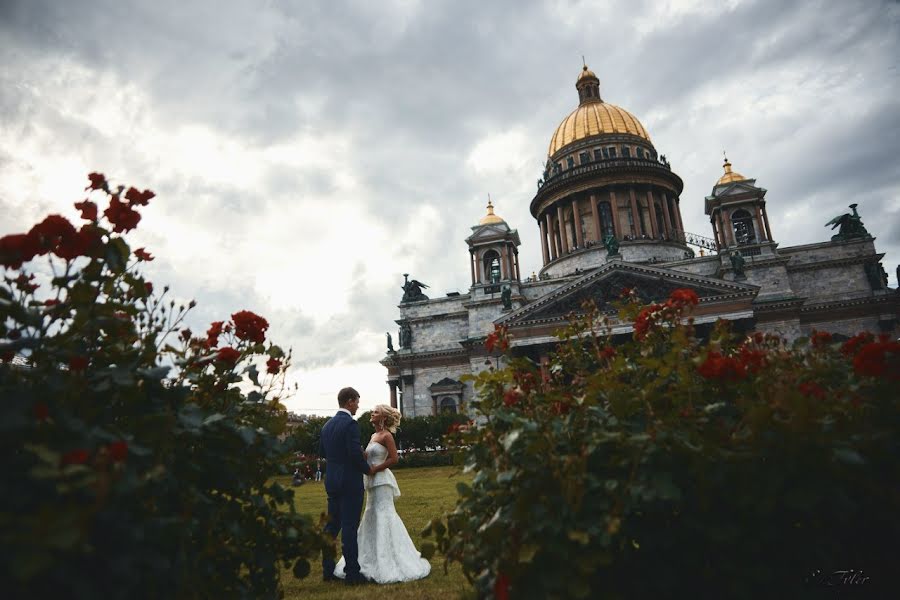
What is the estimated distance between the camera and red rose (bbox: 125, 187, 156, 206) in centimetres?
322

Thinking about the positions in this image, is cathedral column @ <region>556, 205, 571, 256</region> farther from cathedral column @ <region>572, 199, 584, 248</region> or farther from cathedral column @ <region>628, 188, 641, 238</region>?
cathedral column @ <region>628, 188, 641, 238</region>

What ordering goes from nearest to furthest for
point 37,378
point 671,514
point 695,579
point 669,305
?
1. point 37,378
2. point 695,579
3. point 671,514
4. point 669,305

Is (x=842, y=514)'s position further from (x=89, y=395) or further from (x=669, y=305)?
(x=89, y=395)

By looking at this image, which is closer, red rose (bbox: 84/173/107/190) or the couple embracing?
red rose (bbox: 84/173/107/190)

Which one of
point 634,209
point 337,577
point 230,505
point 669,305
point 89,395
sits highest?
point 634,209

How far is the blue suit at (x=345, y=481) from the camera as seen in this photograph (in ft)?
22.3

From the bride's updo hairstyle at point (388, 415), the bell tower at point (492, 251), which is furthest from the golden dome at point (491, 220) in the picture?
the bride's updo hairstyle at point (388, 415)

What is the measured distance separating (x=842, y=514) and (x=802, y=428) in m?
0.49

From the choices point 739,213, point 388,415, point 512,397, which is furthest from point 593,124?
point 512,397

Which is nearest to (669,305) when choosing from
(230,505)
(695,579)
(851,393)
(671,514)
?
(851,393)

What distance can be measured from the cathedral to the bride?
56.6 ft

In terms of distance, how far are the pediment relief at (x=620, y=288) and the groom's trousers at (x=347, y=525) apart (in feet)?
83.2

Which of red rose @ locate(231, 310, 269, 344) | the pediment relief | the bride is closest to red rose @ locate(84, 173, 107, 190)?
red rose @ locate(231, 310, 269, 344)

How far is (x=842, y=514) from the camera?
2.62 m
